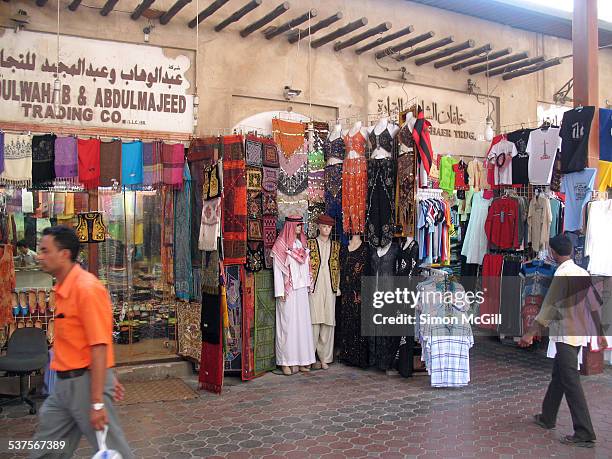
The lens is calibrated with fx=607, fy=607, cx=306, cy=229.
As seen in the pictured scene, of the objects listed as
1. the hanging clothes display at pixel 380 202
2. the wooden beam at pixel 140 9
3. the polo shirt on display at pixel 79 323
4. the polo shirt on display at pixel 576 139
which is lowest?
the polo shirt on display at pixel 79 323

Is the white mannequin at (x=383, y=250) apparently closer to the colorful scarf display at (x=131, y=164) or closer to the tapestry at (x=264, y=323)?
the tapestry at (x=264, y=323)

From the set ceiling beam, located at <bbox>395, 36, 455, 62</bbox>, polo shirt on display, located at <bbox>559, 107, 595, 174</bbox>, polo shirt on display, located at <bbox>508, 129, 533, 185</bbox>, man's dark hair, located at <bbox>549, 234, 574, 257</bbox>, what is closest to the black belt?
man's dark hair, located at <bbox>549, 234, 574, 257</bbox>

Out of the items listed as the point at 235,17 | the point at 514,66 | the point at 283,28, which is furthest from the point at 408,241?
the point at 514,66

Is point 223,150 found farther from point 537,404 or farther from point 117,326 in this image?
point 537,404

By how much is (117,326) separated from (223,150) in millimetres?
2456

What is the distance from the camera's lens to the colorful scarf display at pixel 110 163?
652cm

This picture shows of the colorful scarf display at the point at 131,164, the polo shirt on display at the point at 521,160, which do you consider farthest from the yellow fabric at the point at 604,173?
the colorful scarf display at the point at 131,164

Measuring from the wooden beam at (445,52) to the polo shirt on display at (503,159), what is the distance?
1518mm

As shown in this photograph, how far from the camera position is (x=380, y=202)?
287 inches

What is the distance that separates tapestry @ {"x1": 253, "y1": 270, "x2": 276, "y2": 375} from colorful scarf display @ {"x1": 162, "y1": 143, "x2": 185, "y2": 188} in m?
1.43

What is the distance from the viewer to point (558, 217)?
27.0ft

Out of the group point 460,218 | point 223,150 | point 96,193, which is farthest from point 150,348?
point 460,218

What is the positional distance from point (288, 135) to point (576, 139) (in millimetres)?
3558

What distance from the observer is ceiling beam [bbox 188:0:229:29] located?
6.90 m
